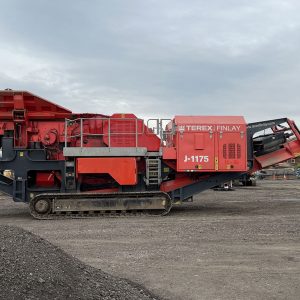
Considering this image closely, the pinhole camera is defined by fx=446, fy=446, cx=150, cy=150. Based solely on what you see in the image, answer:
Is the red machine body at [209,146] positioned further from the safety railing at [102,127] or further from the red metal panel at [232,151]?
the safety railing at [102,127]

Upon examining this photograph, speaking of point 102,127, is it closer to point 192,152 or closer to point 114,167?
point 114,167

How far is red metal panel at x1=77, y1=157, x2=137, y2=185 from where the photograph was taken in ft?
46.9

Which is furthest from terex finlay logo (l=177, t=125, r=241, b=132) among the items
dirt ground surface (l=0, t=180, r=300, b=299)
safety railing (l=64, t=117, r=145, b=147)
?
dirt ground surface (l=0, t=180, r=300, b=299)

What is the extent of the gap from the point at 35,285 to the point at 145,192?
9878 millimetres

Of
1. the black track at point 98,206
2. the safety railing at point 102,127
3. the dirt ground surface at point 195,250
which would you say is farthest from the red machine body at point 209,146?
the dirt ground surface at point 195,250

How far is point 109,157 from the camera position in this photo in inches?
565

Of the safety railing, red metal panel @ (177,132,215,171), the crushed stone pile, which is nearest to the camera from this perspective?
the crushed stone pile

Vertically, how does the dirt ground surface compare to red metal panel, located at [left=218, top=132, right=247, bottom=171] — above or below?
below

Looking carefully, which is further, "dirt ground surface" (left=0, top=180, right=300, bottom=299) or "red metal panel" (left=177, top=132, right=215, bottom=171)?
"red metal panel" (left=177, top=132, right=215, bottom=171)

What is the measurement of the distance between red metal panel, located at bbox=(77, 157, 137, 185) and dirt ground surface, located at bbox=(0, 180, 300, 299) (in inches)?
51.6

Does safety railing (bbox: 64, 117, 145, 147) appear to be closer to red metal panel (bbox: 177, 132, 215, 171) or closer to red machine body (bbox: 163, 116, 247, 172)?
red machine body (bbox: 163, 116, 247, 172)

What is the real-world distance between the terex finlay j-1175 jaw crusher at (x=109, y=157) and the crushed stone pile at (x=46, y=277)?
7.74 m

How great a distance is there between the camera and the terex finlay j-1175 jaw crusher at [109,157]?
14320 millimetres

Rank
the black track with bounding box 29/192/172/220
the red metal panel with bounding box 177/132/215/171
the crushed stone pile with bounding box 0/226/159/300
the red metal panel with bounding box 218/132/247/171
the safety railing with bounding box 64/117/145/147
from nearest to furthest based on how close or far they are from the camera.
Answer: the crushed stone pile with bounding box 0/226/159/300 → the black track with bounding box 29/192/172/220 → the red metal panel with bounding box 177/132/215/171 → the red metal panel with bounding box 218/132/247/171 → the safety railing with bounding box 64/117/145/147
